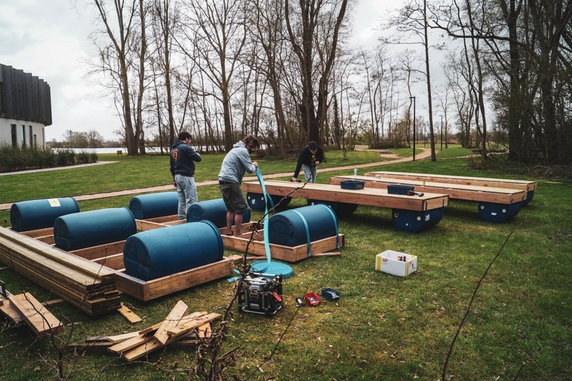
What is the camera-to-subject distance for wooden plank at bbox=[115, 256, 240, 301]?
5.00m

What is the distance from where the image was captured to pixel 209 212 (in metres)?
8.07

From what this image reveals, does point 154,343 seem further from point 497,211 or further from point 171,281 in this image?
point 497,211

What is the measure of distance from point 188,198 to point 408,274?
4.91 metres

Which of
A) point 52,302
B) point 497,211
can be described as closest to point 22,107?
point 52,302

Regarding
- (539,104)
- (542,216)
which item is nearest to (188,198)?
(542,216)

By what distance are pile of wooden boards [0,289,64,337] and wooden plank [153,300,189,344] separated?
35.0 inches

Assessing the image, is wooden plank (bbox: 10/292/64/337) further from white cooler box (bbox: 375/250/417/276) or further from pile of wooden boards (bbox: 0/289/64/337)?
white cooler box (bbox: 375/250/417/276)

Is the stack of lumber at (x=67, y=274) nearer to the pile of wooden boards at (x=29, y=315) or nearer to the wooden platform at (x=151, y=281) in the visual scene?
the wooden platform at (x=151, y=281)

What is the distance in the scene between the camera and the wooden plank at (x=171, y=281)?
16.4 ft

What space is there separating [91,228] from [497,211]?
8408mm

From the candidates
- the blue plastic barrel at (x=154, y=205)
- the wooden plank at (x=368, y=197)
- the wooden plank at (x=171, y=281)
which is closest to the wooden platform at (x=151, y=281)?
the wooden plank at (x=171, y=281)

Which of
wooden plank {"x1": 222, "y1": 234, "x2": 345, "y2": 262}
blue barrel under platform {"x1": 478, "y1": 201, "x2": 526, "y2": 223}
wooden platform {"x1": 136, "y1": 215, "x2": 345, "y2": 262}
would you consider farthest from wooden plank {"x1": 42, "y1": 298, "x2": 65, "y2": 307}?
blue barrel under platform {"x1": 478, "y1": 201, "x2": 526, "y2": 223}

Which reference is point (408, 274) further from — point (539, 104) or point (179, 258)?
point (539, 104)

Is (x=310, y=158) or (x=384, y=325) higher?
(x=310, y=158)
